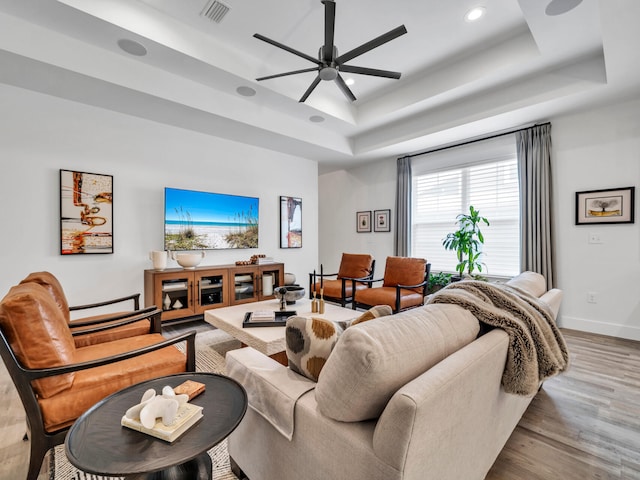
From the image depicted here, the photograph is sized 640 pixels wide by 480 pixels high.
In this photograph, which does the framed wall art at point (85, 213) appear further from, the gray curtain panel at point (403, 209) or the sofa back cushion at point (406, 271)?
the gray curtain panel at point (403, 209)

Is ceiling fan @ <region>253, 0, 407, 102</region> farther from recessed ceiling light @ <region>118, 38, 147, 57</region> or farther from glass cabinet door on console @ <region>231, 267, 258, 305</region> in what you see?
glass cabinet door on console @ <region>231, 267, 258, 305</region>

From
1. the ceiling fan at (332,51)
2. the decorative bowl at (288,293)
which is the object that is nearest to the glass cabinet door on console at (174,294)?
the decorative bowl at (288,293)

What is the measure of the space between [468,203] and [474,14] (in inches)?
101

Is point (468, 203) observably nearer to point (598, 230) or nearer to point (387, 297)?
point (598, 230)

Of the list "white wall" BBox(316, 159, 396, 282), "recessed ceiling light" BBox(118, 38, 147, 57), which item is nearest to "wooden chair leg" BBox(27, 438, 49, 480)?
"recessed ceiling light" BBox(118, 38, 147, 57)

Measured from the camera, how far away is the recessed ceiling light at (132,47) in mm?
2682

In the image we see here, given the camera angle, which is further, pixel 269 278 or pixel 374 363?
pixel 269 278

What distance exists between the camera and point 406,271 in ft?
12.7

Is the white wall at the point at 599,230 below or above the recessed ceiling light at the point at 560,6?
below

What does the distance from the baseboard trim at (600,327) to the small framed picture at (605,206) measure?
1.16m

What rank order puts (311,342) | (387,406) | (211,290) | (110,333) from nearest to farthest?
(387,406)
(311,342)
(110,333)
(211,290)

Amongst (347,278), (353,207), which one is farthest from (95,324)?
(353,207)

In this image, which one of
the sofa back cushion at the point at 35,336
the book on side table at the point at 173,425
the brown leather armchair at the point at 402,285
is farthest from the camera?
the brown leather armchair at the point at 402,285

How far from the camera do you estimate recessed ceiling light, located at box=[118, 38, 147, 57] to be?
268cm
